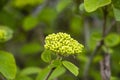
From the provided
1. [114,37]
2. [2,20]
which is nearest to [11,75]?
[114,37]

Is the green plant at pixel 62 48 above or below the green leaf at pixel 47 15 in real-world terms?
above

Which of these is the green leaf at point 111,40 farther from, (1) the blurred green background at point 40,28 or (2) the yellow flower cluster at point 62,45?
(2) the yellow flower cluster at point 62,45

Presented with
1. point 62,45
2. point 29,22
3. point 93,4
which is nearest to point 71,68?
point 62,45

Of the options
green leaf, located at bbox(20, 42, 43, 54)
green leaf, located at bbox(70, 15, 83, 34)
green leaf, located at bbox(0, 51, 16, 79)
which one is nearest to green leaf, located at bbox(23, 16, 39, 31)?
green leaf, located at bbox(20, 42, 43, 54)

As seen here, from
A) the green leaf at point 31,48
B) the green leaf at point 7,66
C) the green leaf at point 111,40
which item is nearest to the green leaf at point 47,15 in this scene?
the green leaf at point 31,48

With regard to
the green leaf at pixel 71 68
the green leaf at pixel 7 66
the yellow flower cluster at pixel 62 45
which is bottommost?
the green leaf at pixel 71 68
